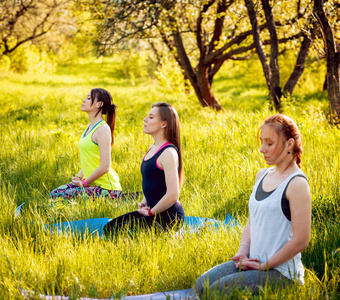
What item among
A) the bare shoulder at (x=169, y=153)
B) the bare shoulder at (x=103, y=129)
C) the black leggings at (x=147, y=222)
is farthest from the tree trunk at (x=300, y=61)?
the black leggings at (x=147, y=222)

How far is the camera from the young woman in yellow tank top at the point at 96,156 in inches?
175

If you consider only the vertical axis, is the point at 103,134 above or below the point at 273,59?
below

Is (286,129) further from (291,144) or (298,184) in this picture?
(298,184)

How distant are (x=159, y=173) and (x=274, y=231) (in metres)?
1.32

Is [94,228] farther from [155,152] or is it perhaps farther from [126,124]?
[126,124]

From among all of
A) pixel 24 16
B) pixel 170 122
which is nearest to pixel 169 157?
pixel 170 122

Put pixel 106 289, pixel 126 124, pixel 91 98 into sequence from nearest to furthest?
pixel 106 289
pixel 91 98
pixel 126 124

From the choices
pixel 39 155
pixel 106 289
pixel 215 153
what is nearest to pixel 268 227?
pixel 106 289

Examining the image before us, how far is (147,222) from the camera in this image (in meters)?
3.44

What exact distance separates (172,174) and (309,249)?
1147 mm

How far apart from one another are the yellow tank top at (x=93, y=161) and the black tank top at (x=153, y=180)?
1.16 meters

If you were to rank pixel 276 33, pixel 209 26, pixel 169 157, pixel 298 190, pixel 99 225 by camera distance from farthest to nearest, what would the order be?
pixel 209 26 → pixel 276 33 → pixel 99 225 → pixel 169 157 → pixel 298 190

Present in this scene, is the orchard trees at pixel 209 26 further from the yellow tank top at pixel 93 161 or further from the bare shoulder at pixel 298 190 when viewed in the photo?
the bare shoulder at pixel 298 190

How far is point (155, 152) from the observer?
136 inches
